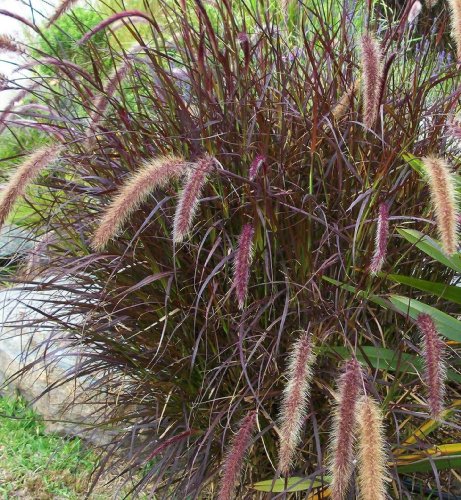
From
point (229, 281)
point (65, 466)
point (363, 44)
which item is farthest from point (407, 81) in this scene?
point (65, 466)

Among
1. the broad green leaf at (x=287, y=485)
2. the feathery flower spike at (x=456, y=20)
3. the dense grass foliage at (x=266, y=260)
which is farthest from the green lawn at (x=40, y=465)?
the feathery flower spike at (x=456, y=20)

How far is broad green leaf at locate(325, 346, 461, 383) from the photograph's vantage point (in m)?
2.16

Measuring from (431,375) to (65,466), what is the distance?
210 cm

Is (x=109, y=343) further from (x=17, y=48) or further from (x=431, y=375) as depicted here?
(x=431, y=375)

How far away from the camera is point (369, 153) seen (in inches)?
91.1

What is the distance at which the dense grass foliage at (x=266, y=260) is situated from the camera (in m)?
2.15

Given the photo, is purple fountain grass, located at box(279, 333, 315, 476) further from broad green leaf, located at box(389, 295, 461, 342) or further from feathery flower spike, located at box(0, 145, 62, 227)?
feathery flower spike, located at box(0, 145, 62, 227)

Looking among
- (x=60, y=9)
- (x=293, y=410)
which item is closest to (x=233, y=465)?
(x=293, y=410)

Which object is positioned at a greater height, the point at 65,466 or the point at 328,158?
the point at 328,158

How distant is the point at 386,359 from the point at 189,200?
2.87ft

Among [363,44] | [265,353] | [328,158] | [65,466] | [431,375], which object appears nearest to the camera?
[431,375]

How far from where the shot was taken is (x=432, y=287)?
216cm

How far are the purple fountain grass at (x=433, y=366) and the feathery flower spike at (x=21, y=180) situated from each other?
3.52 feet

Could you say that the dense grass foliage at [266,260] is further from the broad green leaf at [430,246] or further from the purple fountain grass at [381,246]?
the purple fountain grass at [381,246]
